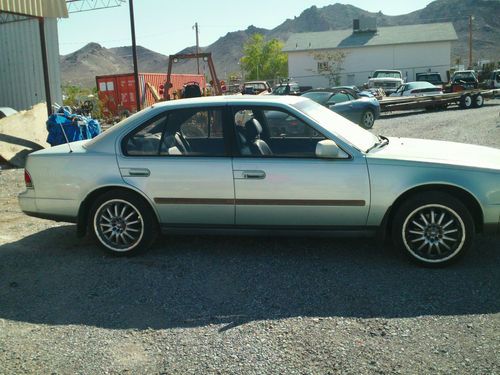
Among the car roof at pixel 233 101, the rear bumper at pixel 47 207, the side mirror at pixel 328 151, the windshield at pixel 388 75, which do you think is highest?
the windshield at pixel 388 75

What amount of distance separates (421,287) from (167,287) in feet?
7.07

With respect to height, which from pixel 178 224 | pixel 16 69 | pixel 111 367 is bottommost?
pixel 111 367

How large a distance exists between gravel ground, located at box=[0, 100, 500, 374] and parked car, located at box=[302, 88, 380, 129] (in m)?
11.6

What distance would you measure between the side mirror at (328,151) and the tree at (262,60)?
73242 mm

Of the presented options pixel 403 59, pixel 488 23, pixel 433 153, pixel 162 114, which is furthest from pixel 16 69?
pixel 488 23

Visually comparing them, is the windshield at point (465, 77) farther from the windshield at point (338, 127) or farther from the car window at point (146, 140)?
the car window at point (146, 140)

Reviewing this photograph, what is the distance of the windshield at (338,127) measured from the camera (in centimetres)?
496

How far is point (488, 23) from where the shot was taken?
14112 centimetres

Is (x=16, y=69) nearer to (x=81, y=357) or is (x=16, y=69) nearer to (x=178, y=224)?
(x=178, y=224)

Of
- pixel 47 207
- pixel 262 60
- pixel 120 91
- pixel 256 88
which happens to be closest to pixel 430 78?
pixel 256 88

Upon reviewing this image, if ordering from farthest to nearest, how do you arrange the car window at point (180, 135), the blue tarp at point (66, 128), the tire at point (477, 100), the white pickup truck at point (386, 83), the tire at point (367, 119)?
1. the white pickup truck at point (386, 83)
2. the tire at point (477, 100)
3. the tire at point (367, 119)
4. the blue tarp at point (66, 128)
5. the car window at point (180, 135)

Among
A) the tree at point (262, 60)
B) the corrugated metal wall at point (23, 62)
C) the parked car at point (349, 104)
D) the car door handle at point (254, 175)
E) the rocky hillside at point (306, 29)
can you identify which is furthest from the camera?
the rocky hillside at point (306, 29)

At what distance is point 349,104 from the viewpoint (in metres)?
16.8

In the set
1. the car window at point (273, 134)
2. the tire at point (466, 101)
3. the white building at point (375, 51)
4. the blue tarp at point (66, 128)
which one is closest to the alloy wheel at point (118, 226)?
the car window at point (273, 134)
